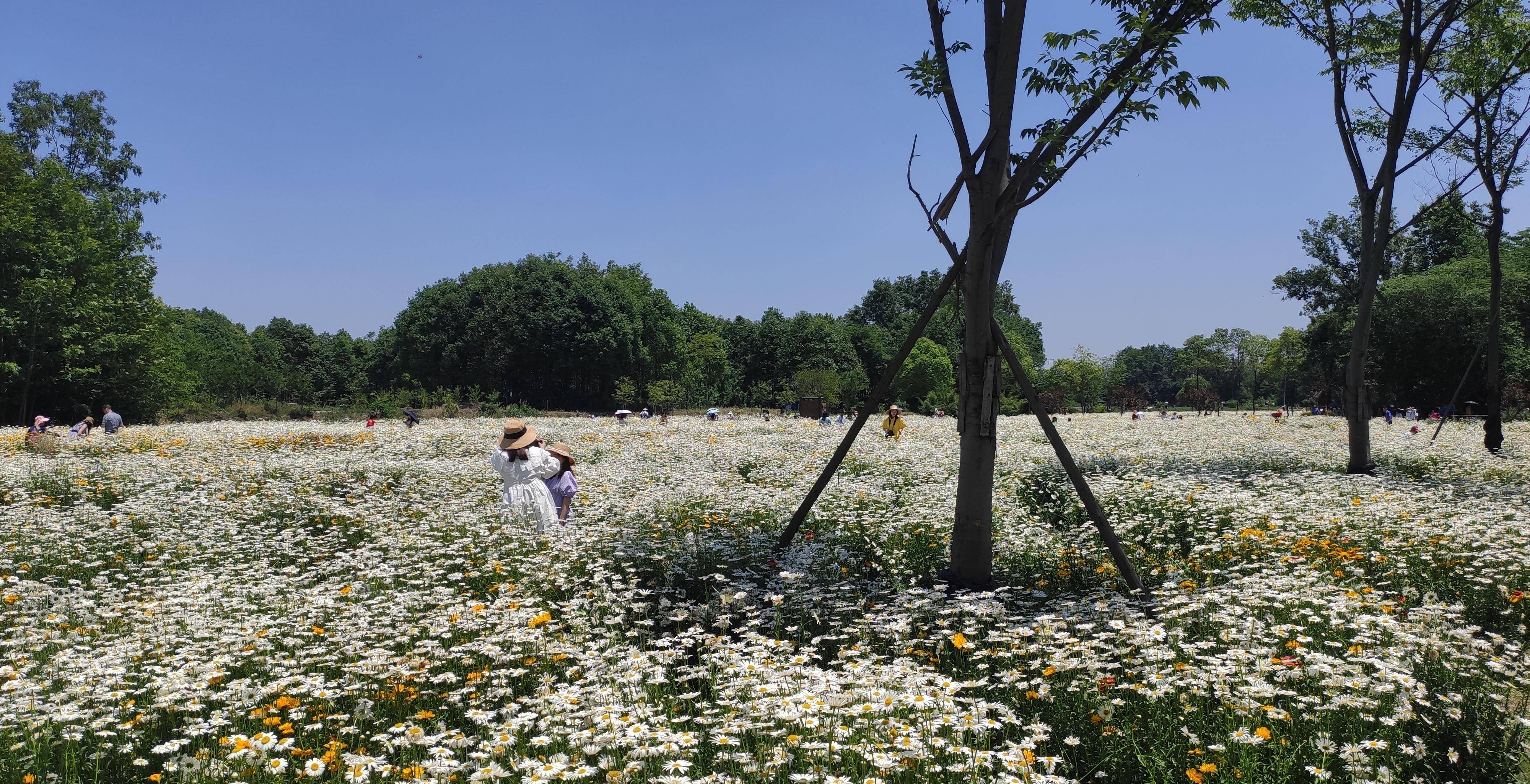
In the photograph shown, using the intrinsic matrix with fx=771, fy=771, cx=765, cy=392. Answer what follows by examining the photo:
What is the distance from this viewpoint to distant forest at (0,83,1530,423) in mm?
30094

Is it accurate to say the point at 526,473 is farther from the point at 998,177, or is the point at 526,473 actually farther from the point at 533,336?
the point at 533,336

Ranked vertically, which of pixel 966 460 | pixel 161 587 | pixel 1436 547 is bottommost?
pixel 161 587

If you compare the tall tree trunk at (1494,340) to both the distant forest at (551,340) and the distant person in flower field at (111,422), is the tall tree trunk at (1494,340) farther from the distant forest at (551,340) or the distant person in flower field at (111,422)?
the distant person in flower field at (111,422)

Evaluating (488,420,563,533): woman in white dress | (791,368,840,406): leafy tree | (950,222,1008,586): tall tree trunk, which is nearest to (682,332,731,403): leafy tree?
(791,368,840,406): leafy tree

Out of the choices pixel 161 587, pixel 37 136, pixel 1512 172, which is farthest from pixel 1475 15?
pixel 37 136

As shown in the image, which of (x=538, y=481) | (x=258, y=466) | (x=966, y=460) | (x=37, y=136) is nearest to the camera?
(x=966, y=460)

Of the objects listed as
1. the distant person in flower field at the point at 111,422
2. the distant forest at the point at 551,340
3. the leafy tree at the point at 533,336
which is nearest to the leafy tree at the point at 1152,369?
the distant forest at the point at 551,340

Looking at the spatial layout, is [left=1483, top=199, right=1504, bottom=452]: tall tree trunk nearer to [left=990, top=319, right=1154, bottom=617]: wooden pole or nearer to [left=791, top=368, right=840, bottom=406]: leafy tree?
[left=990, top=319, right=1154, bottom=617]: wooden pole

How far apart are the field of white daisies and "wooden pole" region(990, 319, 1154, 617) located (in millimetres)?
254

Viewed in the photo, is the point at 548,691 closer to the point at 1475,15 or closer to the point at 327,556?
the point at 327,556

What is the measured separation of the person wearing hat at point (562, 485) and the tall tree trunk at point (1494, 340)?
1637 cm

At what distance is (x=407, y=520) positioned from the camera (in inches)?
344

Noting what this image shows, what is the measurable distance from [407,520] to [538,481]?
5.58 feet

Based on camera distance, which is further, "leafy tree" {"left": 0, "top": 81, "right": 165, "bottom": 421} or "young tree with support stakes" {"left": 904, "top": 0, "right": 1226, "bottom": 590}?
"leafy tree" {"left": 0, "top": 81, "right": 165, "bottom": 421}
